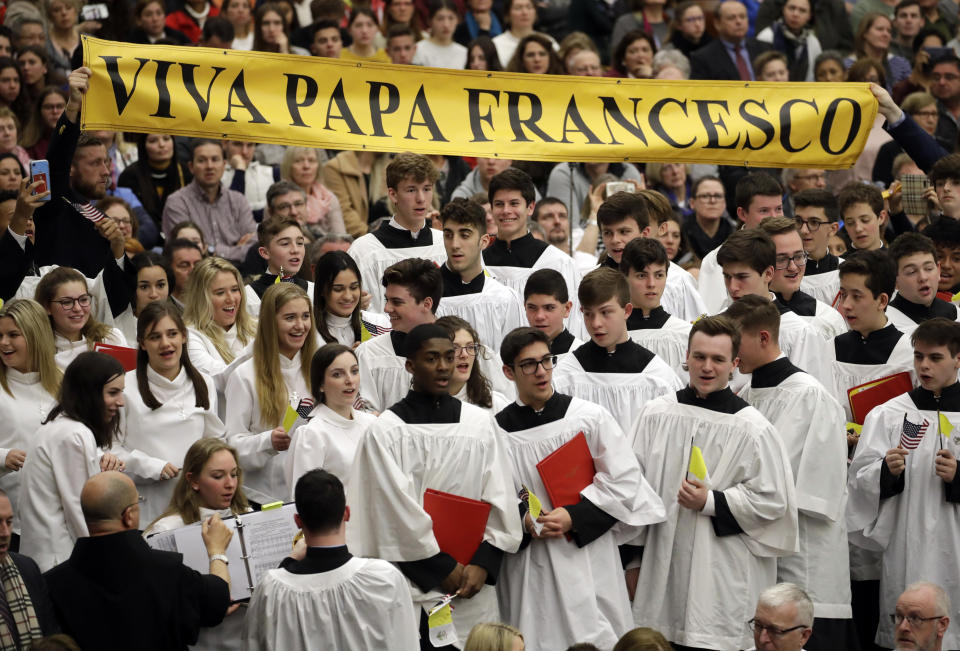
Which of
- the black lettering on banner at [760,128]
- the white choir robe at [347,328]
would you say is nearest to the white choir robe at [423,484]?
the white choir robe at [347,328]

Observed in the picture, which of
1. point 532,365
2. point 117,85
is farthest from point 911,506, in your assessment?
point 117,85

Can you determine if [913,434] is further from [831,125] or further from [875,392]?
[831,125]

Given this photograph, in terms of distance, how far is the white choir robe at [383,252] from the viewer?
34.1 feet

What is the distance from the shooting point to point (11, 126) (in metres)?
12.9

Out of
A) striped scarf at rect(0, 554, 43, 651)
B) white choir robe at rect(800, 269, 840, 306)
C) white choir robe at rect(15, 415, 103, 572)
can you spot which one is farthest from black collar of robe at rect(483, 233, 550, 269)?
striped scarf at rect(0, 554, 43, 651)

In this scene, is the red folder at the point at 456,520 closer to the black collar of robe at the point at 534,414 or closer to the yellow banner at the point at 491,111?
the black collar of robe at the point at 534,414

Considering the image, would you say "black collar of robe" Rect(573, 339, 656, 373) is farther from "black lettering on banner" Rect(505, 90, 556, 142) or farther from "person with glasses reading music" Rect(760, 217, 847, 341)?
"black lettering on banner" Rect(505, 90, 556, 142)

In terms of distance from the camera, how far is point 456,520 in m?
7.34

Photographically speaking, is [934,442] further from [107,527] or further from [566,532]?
[107,527]

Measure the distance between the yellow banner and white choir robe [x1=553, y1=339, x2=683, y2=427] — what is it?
7.31 ft

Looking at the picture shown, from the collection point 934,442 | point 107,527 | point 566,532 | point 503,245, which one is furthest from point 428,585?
point 503,245

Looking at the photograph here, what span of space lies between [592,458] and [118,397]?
2549mm

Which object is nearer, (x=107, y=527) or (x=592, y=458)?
(x=107, y=527)

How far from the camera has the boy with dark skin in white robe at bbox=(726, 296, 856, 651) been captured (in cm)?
815
